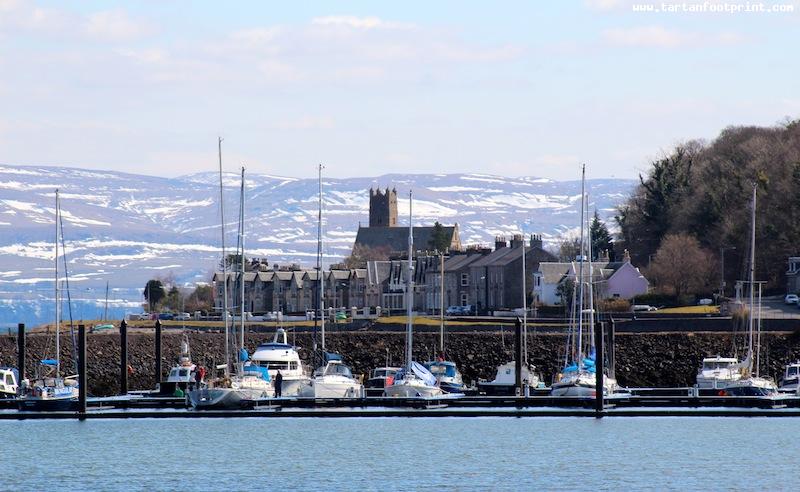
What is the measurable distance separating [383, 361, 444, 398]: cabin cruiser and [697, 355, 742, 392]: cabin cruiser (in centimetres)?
1177

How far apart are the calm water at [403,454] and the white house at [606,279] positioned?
57749mm

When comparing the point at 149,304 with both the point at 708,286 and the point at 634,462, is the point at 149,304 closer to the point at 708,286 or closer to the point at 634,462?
the point at 708,286

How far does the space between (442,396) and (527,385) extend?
21.3 ft

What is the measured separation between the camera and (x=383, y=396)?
7712cm

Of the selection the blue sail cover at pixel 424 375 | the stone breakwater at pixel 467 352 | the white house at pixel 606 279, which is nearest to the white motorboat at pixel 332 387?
the blue sail cover at pixel 424 375

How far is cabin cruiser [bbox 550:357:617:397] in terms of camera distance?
75750mm

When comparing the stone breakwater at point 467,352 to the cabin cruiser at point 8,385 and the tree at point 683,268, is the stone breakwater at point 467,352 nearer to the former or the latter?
the cabin cruiser at point 8,385

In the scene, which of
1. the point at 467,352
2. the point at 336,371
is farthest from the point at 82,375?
Answer: the point at 467,352

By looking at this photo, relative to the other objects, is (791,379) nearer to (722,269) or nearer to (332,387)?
(332,387)

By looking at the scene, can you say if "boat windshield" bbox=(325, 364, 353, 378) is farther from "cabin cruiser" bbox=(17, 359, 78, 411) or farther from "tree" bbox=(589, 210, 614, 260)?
"tree" bbox=(589, 210, 614, 260)

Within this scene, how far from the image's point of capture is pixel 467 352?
97812 mm

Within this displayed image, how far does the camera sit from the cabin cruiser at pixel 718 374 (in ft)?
257

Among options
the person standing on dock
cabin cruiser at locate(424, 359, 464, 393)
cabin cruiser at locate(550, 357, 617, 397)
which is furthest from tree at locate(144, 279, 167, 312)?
cabin cruiser at locate(550, 357, 617, 397)

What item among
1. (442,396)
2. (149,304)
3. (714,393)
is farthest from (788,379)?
(149,304)
